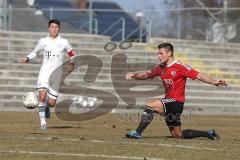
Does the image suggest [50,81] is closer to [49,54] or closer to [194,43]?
[49,54]

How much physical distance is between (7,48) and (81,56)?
2877 millimetres

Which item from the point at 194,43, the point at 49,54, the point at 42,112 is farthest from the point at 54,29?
the point at 194,43

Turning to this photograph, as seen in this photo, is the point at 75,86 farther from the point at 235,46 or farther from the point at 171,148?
the point at 171,148

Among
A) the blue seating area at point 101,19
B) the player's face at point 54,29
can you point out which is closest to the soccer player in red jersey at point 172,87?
the player's face at point 54,29

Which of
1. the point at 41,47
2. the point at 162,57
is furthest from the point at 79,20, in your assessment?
the point at 162,57

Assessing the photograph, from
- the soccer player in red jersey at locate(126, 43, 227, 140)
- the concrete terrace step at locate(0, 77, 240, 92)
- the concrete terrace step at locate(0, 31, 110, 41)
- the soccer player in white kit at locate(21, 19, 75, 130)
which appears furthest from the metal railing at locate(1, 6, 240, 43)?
the soccer player in red jersey at locate(126, 43, 227, 140)

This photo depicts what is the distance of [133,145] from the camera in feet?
39.3

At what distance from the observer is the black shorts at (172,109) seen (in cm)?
1348

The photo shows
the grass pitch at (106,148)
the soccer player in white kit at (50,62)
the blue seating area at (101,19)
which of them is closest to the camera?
the grass pitch at (106,148)

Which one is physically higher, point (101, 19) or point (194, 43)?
point (101, 19)

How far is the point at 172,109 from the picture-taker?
13500 mm

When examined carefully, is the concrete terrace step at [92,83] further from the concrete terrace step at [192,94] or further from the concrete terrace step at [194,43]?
the concrete terrace step at [194,43]

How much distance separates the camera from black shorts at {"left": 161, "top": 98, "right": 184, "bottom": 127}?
44.2 feet

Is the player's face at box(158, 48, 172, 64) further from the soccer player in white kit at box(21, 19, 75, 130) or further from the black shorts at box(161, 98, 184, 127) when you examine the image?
the soccer player in white kit at box(21, 19, 75, 130)
